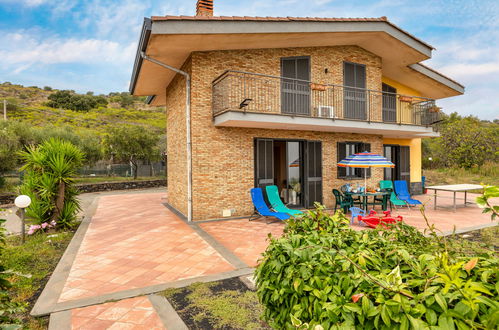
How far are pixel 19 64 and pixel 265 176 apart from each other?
91455 millimetres

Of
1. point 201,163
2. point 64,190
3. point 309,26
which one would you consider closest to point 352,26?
point 309,26

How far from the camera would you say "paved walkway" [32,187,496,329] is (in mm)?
3281

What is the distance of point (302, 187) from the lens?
10.5m

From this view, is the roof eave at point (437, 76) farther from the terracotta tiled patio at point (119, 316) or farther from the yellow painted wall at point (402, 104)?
the terracotta tiled patio at point (119, 316)

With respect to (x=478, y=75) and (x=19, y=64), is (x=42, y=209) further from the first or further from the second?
(x=19, y=64)

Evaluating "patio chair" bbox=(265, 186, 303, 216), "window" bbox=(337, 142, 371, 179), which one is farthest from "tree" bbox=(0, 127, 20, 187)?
"window" bbox=(337, 142, 371, 179)

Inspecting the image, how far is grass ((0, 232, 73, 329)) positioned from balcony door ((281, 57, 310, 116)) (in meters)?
7.81

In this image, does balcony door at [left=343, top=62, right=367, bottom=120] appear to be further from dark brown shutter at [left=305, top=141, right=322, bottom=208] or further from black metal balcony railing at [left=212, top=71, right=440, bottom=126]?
dark brown shutter at [left=305, top=141, right=322, bottom=208]

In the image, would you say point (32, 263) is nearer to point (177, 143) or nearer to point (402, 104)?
point (177, 143)

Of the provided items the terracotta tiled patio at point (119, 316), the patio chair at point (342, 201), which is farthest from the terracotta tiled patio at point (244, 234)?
the patio chair at point (342, 201)

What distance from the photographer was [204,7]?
9633 millimetres

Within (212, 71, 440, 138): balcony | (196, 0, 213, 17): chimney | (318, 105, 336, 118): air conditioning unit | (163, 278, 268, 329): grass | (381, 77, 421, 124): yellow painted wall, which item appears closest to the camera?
(163, 278, 268, 329): grass

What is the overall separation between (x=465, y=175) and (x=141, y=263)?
24.8 m

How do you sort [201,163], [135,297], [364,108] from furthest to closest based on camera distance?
[364,108]
[201,163]
[135,297]
